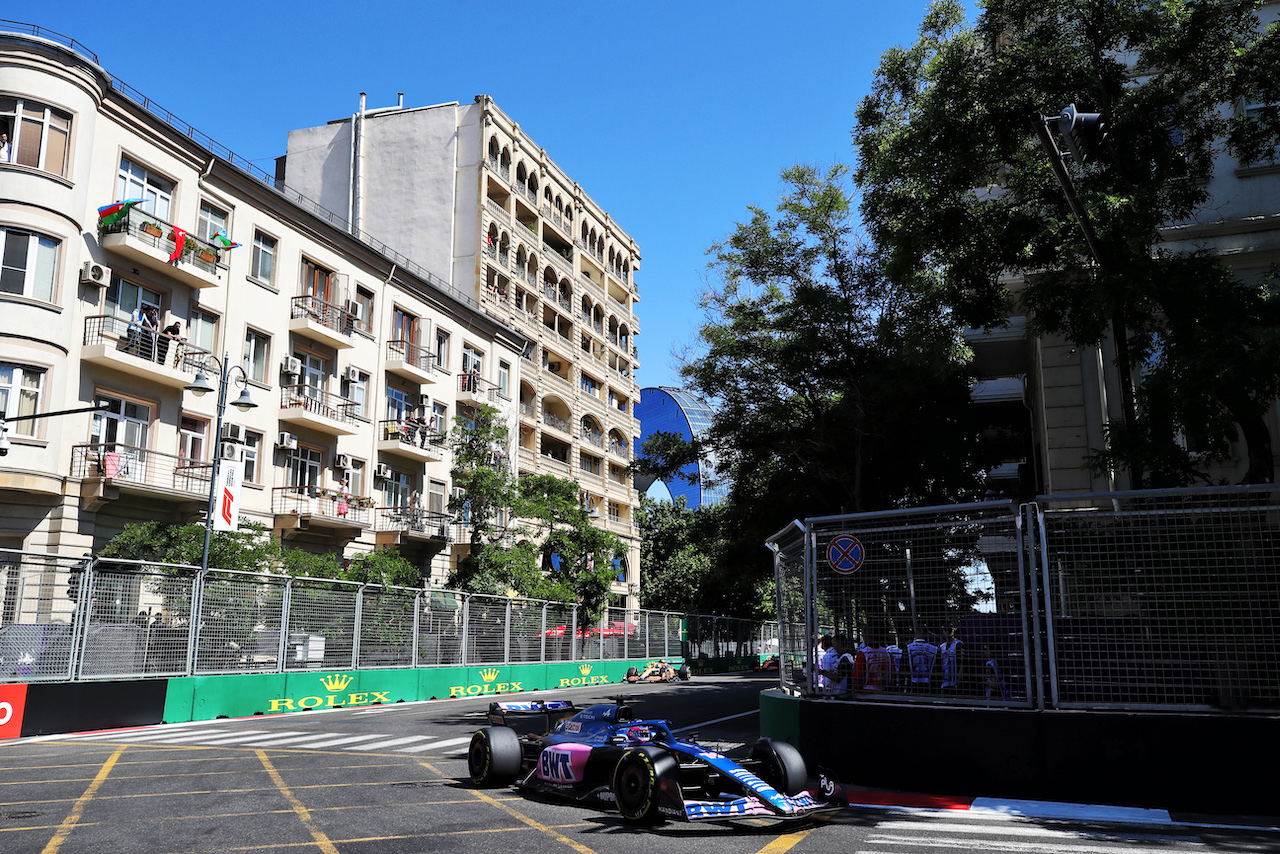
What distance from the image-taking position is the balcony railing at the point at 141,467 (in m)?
24.4

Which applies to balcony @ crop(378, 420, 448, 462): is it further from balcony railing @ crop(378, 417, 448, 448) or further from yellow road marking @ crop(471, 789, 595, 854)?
yellow road marking @ crop(471, 789, 595, 854)

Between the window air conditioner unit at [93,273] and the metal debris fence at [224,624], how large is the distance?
8722mm

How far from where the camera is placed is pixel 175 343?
89.0 feet

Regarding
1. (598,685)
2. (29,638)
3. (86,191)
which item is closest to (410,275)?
(86,191)

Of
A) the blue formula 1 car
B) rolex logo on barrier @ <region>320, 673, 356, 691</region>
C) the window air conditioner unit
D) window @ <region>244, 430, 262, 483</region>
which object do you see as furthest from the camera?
window @ <region>244, 430, 262, 483</region>

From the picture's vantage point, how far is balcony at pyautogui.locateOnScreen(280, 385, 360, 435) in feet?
102

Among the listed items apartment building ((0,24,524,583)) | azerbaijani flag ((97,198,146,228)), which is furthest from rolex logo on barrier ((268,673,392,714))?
azerbaijani flag ((97,198,146,228))

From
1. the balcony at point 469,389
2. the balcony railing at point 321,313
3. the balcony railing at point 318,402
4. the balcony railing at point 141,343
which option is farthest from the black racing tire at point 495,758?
the balcony at point 469,389

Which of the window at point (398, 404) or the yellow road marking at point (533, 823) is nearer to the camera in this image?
the yellow road marking at point (533, 823)

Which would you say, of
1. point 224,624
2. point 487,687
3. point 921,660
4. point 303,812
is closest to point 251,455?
point 487,687

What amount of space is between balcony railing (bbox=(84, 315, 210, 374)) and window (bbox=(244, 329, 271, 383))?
2145 millimetres

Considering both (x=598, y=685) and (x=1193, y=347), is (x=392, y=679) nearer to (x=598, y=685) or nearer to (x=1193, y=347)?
(x=598, y=685)

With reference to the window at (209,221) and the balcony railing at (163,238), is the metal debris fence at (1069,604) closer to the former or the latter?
the balcony railing at (163,238)

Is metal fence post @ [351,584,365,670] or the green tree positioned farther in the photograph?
metal fence post @ [351,584,365,670]
